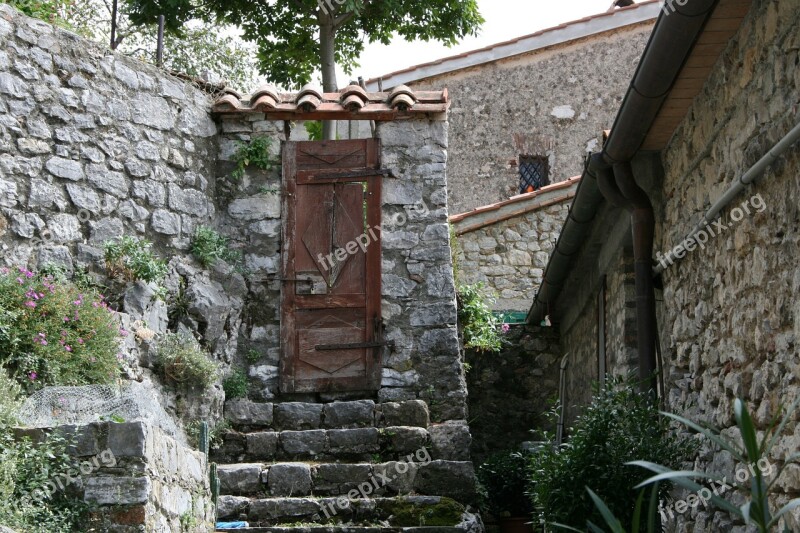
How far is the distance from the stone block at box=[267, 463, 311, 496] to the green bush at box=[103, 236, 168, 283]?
5.35 feet

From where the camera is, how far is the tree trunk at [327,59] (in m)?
10.6

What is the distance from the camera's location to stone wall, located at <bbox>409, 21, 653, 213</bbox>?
13.1m

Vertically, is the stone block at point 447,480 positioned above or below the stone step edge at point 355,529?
above

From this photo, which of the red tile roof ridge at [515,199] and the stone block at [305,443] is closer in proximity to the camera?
the stone block at [305,443]

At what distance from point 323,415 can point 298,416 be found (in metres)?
0.18

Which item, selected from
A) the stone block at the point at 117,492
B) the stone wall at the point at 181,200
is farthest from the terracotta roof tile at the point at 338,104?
the stone block at the point at 117,492

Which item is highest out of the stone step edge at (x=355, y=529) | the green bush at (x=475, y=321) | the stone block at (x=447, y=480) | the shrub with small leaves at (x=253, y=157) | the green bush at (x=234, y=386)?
the shrub with small leaves at (x=253, y=157)

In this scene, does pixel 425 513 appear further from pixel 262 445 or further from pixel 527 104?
pixel 527 104

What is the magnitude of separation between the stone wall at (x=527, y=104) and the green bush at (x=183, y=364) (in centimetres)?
672

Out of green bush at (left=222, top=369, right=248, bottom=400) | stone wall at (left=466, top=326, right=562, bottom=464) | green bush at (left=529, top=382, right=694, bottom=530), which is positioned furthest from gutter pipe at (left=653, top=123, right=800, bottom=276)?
stone wall at (left=466, top=326, right=562, bottom=464)

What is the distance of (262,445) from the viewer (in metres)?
6.92

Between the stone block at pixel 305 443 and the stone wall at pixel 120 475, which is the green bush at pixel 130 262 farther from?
the stone wall at pixel 120 475

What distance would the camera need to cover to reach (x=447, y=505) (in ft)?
20.3

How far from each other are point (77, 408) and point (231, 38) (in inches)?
388
